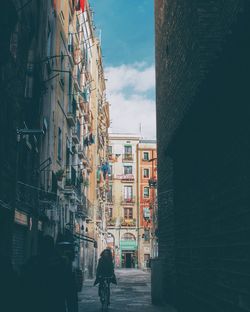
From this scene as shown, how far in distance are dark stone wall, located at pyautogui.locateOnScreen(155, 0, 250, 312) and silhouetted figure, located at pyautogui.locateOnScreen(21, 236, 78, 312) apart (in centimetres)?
280

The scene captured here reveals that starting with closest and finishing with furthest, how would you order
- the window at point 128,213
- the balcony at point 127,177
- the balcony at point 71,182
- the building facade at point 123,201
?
1. the balcony at point 71,182
2. the building facade at point 123,201
3. the window at point 128,213
4. the balcony at point 127,177

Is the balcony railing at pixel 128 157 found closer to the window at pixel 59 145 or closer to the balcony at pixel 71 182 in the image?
the balcony at pixel 71 182

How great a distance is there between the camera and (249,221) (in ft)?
21.3

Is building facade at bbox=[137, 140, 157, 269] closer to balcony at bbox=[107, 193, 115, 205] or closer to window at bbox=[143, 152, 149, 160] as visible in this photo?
window at bbox=[143, 152, 149, 160]

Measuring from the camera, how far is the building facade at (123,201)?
214ft

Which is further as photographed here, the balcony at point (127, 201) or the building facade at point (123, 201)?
the balcony at point (127, 201)

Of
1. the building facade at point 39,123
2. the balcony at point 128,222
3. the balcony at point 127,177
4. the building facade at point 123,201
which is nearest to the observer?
the building facade at point 39,123

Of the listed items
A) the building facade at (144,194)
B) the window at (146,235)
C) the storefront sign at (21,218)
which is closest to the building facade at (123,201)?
the building facade at (144,194)

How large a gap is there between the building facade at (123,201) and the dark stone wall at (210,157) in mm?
50065

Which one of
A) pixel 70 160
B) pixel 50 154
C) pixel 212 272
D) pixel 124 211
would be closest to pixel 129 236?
pixel 124 211

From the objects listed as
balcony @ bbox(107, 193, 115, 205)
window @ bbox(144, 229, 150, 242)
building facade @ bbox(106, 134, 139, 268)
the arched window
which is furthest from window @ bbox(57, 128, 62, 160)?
balcony @ bbox(107, 193, 115, 205)

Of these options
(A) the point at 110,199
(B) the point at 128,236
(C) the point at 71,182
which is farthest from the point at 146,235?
(C) the point at 71,182

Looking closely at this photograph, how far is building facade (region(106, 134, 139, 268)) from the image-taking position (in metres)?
65.4

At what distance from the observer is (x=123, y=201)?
67875mm
